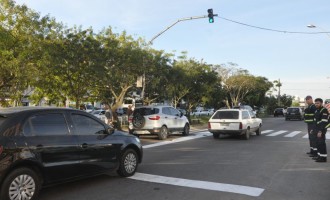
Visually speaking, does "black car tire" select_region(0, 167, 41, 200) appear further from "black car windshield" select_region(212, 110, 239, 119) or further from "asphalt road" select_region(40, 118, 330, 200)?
"black car windshield" select_region(212, 110, 239, 119)

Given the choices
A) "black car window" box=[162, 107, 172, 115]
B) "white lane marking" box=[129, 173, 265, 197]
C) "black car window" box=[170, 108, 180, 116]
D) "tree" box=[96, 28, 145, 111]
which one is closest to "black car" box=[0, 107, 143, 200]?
"white lane marking" box=[129, 173, 265, 197]

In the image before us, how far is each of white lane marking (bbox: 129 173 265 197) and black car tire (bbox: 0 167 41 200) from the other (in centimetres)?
255

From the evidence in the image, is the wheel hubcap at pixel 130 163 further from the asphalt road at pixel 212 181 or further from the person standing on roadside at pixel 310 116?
the person standing on roadside at pixel 310 116

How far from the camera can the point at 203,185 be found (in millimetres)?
7328

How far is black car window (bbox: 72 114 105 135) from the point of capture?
22.8ft

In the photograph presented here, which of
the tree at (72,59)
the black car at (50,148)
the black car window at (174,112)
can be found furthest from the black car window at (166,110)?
the black car at (50,148)

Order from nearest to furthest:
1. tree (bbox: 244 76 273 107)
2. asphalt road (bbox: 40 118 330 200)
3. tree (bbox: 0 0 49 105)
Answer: asphalt road (bbox: 40 118 330 200), tree (bbox: 0 0 49 105), tree (bbox: 244 76 273 107)

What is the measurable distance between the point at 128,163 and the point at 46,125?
2353 millimetres

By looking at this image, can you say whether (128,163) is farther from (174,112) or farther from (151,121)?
(174,112)

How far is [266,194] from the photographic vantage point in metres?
6.67

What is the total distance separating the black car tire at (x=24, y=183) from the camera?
18.0ft

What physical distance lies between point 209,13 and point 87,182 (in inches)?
522

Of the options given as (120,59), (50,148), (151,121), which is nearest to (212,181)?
(50,148)

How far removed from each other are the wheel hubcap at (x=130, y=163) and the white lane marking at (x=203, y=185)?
0.59 feet
